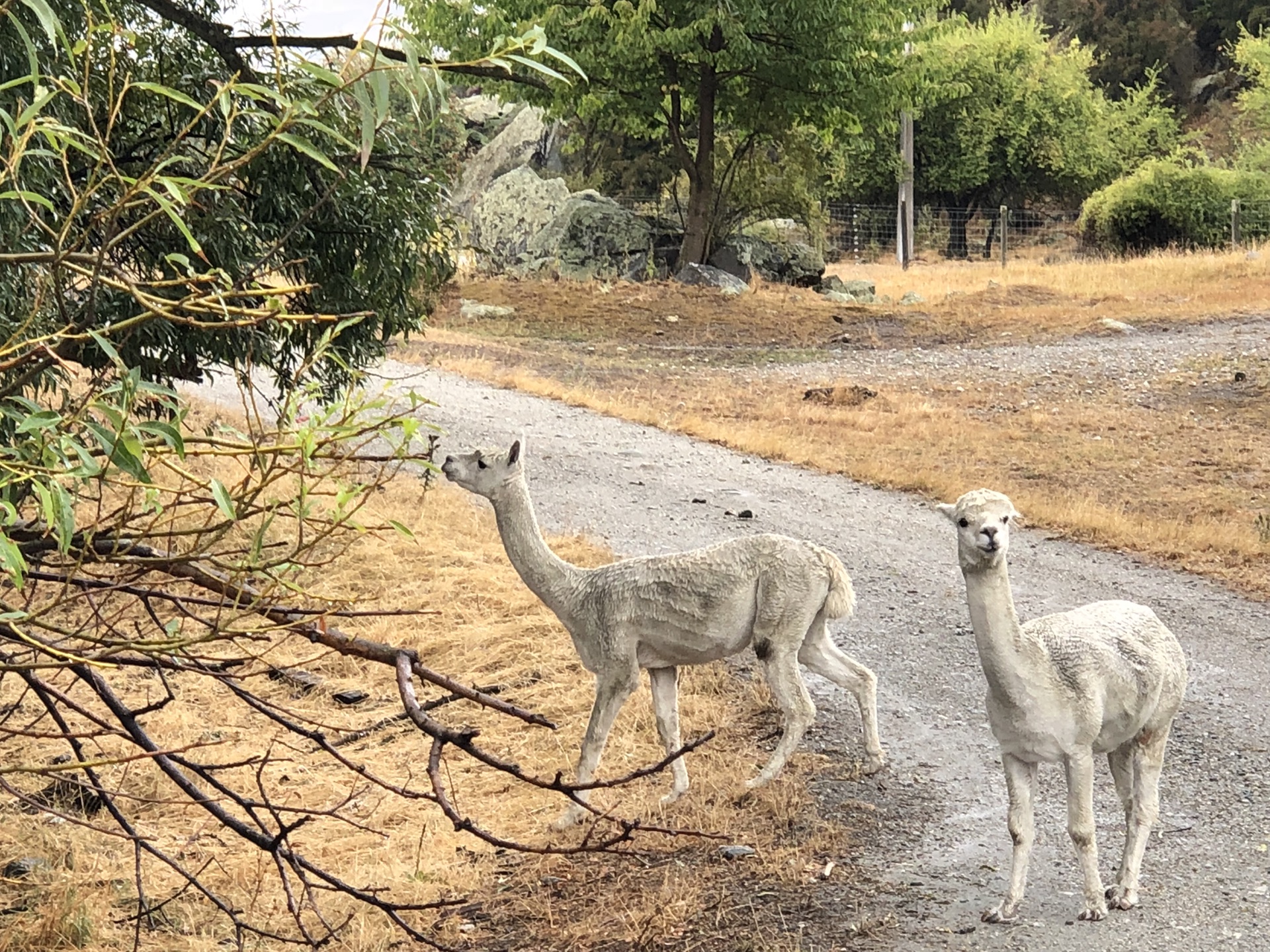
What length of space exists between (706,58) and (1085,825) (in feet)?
68.4

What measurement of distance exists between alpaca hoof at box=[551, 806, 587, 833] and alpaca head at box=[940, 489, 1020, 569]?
213cm

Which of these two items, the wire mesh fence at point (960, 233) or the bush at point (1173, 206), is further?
the wire mesh fence at point (960, 233)

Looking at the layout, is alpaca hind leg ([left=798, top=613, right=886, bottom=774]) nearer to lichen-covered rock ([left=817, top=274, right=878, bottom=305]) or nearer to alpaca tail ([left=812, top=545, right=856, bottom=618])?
alpaca tail ([left=812, top=545, right=856, bottom=618])

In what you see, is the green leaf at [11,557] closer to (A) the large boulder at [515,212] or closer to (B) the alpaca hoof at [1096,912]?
(B) the alpaca hoof at [1096,912]

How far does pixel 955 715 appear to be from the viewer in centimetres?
700

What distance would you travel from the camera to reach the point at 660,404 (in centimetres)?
1661

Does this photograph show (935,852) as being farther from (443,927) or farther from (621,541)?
(621,541)

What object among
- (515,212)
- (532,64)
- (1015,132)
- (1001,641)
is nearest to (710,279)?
(515,212)

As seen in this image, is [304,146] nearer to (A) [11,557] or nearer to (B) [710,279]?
(A) [11,557]

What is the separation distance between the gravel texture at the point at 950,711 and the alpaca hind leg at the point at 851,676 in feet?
0.39

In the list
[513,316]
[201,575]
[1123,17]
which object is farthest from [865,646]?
[1123,17]

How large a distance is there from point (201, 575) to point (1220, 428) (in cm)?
1362

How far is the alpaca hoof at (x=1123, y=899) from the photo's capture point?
189 inches

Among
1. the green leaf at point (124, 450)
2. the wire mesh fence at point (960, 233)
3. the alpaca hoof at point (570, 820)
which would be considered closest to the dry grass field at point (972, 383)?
the alpaca hoof at point (570, 820)
